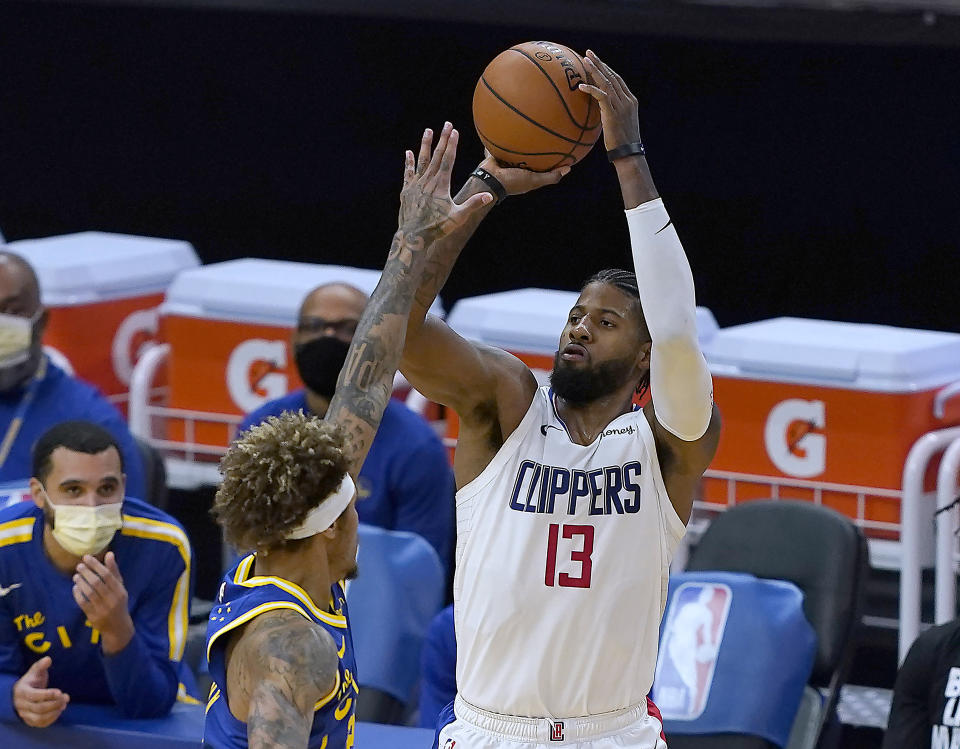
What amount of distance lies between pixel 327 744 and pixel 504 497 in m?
0.63

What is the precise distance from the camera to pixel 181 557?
14.6ft

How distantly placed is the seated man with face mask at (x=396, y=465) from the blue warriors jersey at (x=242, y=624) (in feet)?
6.68

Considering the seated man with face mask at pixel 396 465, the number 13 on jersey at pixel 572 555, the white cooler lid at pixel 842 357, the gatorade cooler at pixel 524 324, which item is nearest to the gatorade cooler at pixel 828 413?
the white cooler lid at pixel 842 357

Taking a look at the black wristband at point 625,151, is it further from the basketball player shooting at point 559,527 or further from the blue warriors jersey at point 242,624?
the blue warriors jersey at point 242,624

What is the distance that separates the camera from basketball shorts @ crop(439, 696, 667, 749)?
3273 millimetres

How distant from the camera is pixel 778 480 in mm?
4996

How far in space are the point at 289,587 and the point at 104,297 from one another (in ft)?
11.8

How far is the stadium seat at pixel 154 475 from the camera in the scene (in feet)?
17.5

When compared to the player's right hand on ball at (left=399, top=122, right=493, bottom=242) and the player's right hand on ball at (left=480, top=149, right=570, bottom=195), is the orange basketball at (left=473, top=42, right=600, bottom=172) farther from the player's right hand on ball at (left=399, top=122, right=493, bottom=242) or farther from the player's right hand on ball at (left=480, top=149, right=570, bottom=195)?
the player's right hand on ball at (left=399, top=122, right=493, bottom=242)

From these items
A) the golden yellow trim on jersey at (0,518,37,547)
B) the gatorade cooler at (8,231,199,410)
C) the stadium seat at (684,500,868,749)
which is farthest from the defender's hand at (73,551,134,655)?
the gatorade cooler at (8,231,199,410)

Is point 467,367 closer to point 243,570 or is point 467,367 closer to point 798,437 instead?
point 243,570

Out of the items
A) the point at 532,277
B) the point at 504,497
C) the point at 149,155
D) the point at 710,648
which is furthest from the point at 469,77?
the point at 504,497

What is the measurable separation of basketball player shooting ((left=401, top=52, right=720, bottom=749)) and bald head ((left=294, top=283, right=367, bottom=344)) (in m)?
1.90

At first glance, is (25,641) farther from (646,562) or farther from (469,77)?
(469,77)
